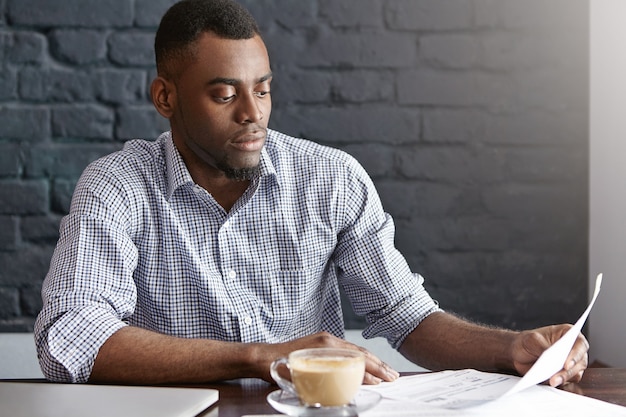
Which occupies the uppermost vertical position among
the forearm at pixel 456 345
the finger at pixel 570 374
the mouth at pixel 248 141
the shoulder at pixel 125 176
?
the mouth at pixel 248 141

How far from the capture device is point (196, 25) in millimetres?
1526

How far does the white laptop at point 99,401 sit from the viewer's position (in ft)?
3.04

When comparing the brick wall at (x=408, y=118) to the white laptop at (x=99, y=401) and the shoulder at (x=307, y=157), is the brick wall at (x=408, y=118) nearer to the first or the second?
the shoulder at (x=307, y=157)

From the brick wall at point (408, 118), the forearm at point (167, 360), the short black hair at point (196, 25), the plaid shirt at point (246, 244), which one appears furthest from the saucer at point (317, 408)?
the brick wall at point (408, 118)

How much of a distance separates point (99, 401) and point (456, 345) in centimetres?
65

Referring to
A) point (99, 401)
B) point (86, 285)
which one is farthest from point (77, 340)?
point (99, 401)

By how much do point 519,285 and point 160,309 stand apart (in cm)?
100

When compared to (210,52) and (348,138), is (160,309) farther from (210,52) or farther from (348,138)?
(348,138)

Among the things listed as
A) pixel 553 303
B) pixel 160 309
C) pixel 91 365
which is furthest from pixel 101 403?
pixel 553 303

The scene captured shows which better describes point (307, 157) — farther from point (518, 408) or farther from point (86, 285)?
point (518, 408)

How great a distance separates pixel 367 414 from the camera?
3.08 ft

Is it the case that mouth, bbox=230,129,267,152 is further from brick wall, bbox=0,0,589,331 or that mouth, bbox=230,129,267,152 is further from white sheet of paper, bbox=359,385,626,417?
white sheet of paper, bbox=359,385,626,417

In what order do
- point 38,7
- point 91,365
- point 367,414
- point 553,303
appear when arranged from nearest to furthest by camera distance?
point 367,414 → point 91,365 → point 38,7 → point 553,303

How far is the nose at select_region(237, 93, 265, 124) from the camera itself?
4.82 ft
